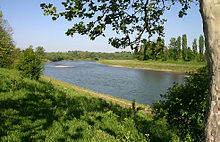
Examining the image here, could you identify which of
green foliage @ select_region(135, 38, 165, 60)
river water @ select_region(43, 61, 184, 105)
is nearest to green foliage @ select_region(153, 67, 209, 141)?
green foliage @ select_region(135, 38, 165, 60)

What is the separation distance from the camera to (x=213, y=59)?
2037 millimetres

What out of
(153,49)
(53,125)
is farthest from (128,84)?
(53,125)

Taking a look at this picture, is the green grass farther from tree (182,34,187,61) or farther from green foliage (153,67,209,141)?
tree (182,34,187,61)

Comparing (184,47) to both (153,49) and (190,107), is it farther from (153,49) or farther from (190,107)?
(153,49)

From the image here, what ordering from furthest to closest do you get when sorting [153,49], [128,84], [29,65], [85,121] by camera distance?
1. [128,84]
2. [29,65]
3. [153,49]
4. [85,121]

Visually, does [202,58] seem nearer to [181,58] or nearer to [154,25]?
[181,58]

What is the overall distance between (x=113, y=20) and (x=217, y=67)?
335cm

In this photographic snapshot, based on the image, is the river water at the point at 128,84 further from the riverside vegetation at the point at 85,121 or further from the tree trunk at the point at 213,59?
the tree trunk at the point at 213,59

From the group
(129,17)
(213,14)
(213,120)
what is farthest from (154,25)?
(213,120)

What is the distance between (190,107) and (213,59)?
3.86 metres

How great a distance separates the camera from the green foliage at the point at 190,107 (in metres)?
4.62

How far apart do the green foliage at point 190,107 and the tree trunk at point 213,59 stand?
2.68 meters

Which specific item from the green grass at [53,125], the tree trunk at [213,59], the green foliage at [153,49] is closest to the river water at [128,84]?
the green foliage at [153,49]

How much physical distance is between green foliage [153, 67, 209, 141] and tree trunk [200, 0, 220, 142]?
268 centimetres
